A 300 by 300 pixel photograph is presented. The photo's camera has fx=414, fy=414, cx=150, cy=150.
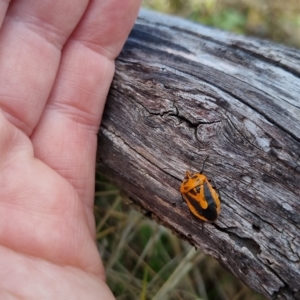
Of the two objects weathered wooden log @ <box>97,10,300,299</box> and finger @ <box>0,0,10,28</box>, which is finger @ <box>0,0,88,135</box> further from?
weathered wooden log @ <box>97,10,300,299</box>

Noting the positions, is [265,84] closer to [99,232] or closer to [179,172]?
[179,172]

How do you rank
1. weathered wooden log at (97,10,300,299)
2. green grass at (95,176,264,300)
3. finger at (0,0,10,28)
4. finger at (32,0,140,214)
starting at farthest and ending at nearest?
green grass at (95,176,264,300) < finger at (32,0,140,214) < finger at (0,0,10,28) < weathered wooden log at (97,10,300,299)

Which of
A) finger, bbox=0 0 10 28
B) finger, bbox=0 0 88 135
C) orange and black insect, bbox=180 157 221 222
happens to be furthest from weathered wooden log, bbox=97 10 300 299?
finger, bbox=0 0 10 28

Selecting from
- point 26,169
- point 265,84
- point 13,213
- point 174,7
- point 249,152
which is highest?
point 174,7

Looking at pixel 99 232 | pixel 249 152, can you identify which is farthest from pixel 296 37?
pixel 249 152

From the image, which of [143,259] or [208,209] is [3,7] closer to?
[208,209]
